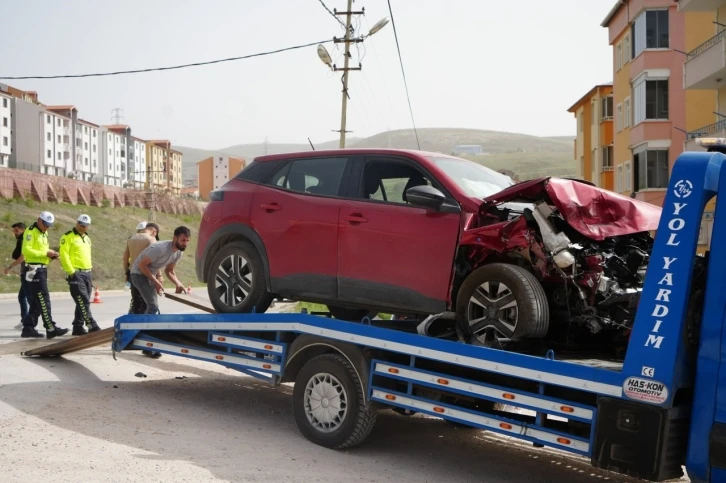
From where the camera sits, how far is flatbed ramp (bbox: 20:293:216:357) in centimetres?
994

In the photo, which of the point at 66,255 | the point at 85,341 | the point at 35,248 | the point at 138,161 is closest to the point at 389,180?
the point at 85,341

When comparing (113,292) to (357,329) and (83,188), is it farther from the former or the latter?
(83,188)

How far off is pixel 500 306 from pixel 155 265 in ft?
20.7

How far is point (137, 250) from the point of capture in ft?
42.3

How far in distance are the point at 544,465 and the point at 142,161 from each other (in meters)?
158

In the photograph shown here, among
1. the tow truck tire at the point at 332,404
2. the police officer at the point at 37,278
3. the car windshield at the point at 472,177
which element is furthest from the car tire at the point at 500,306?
the police officer at the point at 37,278

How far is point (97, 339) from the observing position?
394 inches

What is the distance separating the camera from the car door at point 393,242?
6.91 metres

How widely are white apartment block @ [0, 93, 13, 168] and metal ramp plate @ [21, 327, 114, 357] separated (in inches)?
3840

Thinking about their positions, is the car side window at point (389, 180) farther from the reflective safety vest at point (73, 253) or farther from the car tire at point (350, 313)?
the reflective safety vest at point (73, 253)

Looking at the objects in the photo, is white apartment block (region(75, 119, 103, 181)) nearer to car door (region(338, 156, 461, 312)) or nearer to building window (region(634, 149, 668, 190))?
building window (region(634, 149, 668, 190))

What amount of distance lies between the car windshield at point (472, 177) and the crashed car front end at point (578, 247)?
2.14 feet

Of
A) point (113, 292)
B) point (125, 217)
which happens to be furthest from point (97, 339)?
point (125, 217)

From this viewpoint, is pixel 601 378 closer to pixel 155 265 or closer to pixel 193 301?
pixel 193 301
